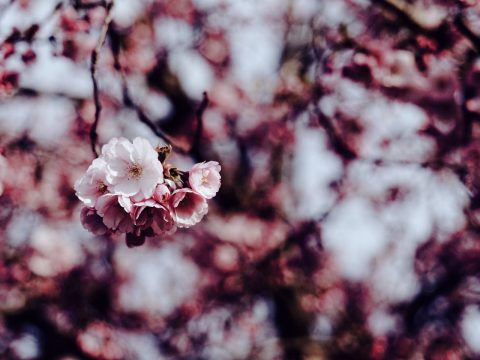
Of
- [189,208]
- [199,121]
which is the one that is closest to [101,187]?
[189,208]

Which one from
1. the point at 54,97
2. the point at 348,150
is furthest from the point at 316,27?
the point at 54,97

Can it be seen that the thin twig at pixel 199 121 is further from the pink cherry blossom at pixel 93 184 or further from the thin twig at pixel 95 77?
the pink cherry blossom at pixel 93 184

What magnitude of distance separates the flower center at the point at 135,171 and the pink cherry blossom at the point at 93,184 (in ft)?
0.45

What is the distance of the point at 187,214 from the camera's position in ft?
6.88

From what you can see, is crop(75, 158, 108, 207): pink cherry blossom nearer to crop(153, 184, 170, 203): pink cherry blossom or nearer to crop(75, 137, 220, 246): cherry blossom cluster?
crop(75, 137, 220, 246): cherry blossom cluster

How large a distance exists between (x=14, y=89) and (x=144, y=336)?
395 centimetres

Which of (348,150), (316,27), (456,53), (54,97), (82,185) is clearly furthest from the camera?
(348,150)

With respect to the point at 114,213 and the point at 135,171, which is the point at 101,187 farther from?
the point at 135,171

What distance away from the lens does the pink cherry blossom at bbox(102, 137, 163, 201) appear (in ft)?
6.40

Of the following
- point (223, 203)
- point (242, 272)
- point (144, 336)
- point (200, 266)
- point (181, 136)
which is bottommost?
point (144, 336)

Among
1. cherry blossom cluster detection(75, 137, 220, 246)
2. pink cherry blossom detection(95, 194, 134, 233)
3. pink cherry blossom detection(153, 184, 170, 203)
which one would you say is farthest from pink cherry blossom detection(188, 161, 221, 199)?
pink cherry blossom detection(95, 194, 134, 233)

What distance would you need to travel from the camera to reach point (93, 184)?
2.08m

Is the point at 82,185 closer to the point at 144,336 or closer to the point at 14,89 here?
the point at 14,89

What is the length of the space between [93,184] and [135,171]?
244 millimetres
